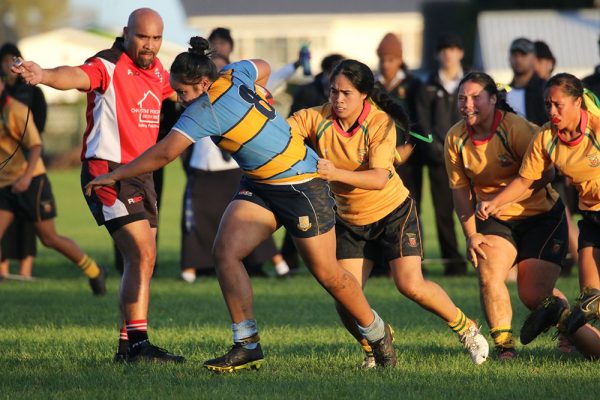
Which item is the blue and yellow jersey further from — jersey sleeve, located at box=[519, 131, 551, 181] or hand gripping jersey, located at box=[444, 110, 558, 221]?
jersey sleeve, located at box=[519, 131, 551, 181]

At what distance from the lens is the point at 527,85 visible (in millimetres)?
12914

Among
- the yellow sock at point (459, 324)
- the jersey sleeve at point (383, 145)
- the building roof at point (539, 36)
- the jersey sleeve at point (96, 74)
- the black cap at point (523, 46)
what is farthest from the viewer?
the building roof at point (539, 36)

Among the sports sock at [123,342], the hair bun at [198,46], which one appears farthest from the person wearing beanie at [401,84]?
the hair bun at [198,46]

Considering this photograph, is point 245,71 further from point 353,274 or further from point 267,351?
point 267,351

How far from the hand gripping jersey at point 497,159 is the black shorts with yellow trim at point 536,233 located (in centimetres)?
5

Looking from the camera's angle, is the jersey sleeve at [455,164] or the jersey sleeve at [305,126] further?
the jersey sleeve at [455,164]

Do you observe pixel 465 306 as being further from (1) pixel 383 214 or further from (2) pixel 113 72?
(2) pixel 113 72

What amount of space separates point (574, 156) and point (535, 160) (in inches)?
9.9

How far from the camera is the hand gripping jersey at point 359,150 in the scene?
24.4ft

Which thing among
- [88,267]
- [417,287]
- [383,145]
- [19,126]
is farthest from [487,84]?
[19,126]

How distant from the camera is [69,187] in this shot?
32.2 metres

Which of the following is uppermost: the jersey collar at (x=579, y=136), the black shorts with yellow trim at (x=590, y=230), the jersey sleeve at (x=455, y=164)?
the jersey collar at (x=579, y=136)

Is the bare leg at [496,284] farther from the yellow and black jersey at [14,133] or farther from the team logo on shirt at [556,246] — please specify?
the yellow and black jersey at [14,133]

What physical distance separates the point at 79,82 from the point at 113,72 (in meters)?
0.33
